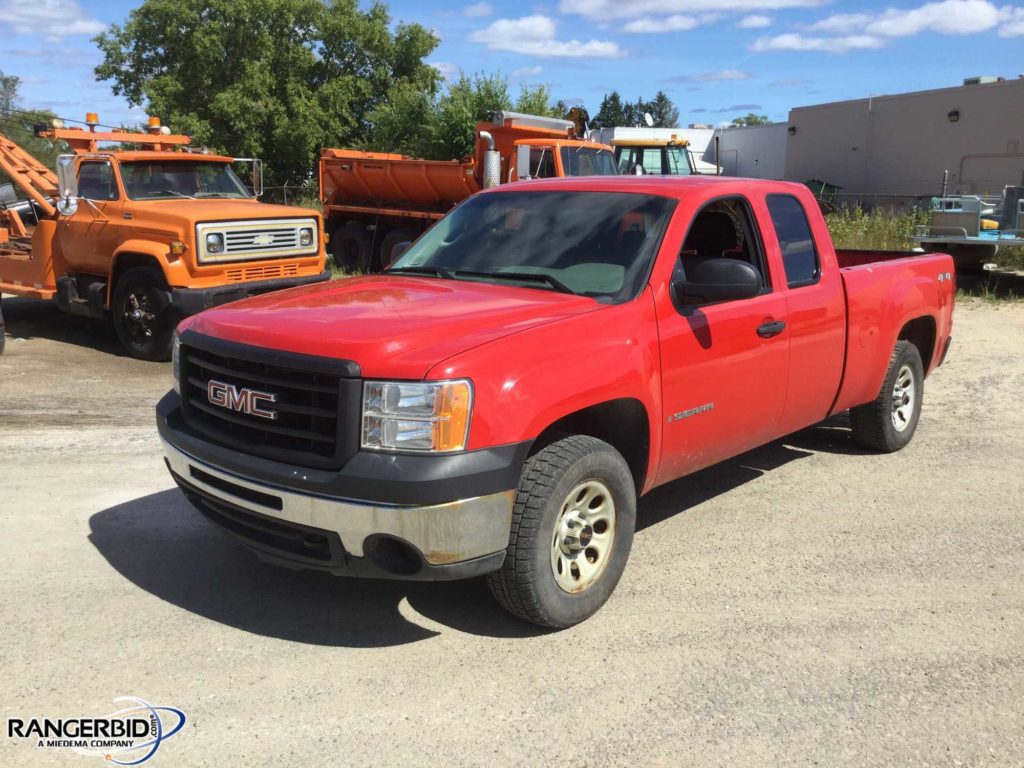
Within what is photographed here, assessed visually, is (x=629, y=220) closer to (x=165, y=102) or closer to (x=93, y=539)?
(x=93, y=539)

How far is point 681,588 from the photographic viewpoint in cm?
439

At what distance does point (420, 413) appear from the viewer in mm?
3387

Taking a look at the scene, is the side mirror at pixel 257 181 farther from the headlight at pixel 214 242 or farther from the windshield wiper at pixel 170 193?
the headlight at pixel 214 242

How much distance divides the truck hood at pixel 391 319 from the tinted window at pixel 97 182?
21.7 feet

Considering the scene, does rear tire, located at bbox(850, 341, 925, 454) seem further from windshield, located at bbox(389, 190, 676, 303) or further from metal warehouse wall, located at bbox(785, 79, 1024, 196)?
metal warehouse wall, located at bbox(785, 79, 1024, 196)

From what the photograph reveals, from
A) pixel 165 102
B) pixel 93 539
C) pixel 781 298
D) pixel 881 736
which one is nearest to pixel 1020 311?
pixel 781 298

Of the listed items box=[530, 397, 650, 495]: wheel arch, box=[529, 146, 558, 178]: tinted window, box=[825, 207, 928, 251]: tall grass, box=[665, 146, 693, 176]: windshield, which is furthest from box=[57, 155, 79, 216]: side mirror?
box=[665, 146, 693, 176]: windshield

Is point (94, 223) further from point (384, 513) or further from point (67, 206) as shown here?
point (384, 513)

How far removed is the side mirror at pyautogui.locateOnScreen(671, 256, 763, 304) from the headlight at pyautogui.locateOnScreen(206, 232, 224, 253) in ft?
21.3

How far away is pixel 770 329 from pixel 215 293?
6.41 metres

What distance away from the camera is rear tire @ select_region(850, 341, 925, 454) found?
20.9 feet

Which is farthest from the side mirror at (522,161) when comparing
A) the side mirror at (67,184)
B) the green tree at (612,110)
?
the green tree at (612,110)

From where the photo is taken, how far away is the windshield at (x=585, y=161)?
1571 cm

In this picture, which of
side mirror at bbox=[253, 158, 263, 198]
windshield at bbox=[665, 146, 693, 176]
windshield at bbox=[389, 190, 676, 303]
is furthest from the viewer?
windshield at bbox=[665, 146, 693, 176]
